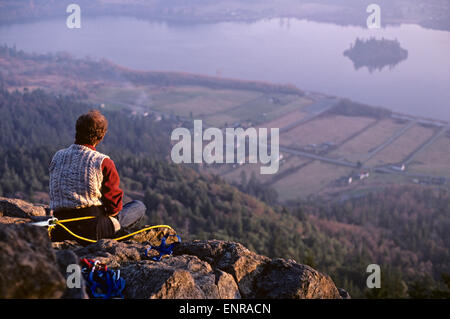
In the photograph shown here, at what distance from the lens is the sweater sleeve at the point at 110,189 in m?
4.38

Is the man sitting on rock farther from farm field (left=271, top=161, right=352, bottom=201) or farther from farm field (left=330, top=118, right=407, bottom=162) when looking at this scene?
farm field (left=330, top=118, right=407, bottom=162)

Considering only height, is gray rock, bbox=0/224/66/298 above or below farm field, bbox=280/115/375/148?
above

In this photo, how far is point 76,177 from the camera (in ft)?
14.2

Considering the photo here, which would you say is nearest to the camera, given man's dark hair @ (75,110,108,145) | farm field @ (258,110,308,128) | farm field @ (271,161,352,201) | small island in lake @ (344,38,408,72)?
man's dark hair @ (75,110,108,145)

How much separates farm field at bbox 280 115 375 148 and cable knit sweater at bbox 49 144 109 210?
172ft

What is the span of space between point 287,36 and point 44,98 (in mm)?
66793

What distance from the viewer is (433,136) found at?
6034 centimetres

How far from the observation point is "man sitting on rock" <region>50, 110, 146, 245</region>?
14.2 feet

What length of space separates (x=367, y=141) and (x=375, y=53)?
Result: 3666 centimetres

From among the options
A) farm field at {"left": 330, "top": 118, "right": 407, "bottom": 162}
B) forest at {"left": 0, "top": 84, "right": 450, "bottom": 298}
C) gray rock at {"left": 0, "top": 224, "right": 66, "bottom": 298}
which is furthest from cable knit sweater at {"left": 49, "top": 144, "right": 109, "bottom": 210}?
farm field at {"left": 330, "top": 118, "right": 407, "bottom": 162}

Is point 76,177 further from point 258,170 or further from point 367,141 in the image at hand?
point 367,141

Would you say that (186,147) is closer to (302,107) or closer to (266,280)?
(302,107)
